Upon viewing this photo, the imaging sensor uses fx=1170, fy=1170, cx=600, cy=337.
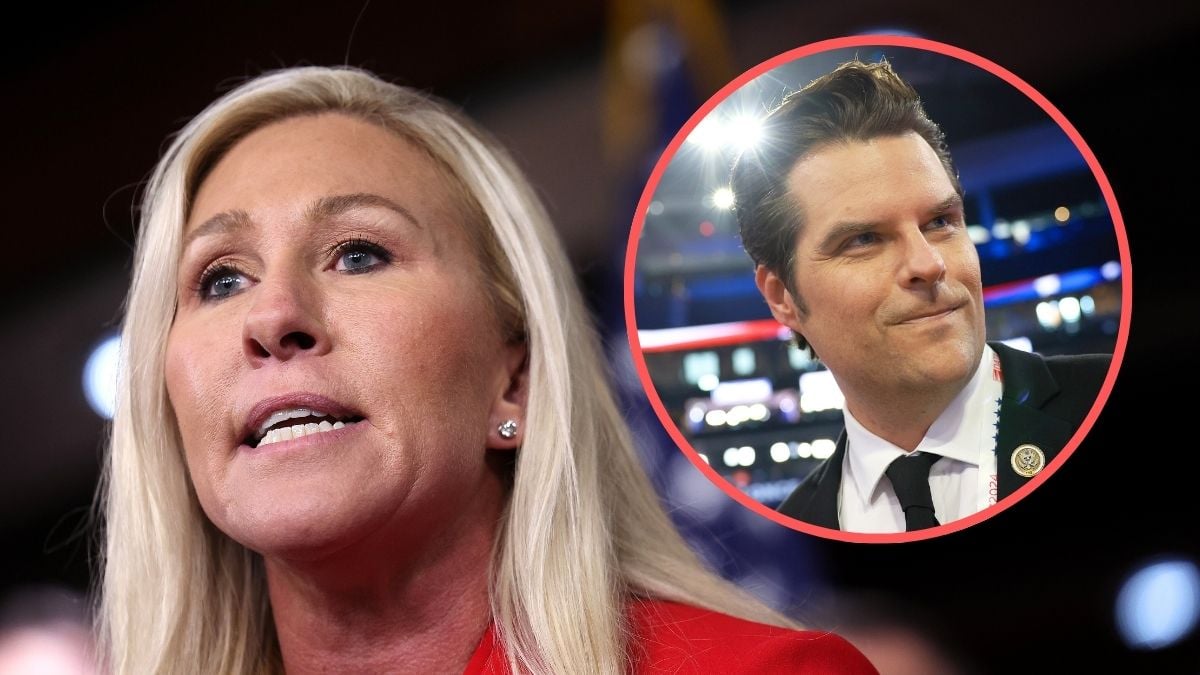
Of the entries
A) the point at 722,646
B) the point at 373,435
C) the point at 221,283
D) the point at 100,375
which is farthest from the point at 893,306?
the point at 100,375

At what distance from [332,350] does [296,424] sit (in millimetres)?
108

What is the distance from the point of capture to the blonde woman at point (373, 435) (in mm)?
1519

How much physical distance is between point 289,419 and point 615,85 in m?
0.91

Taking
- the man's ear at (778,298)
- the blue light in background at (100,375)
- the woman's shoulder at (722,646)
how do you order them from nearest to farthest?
the man's ear at (778,298) → the woman's shoulder at (722,646) → the blue light in background at (100,375)

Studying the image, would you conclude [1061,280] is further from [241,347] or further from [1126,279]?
[241,347]

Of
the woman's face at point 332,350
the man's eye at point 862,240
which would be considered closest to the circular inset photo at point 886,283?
the man's eye at point 862,240

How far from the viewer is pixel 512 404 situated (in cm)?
173

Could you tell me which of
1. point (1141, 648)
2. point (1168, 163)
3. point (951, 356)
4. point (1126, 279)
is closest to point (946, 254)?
point (951, 356)

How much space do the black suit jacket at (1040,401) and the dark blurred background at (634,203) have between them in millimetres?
288

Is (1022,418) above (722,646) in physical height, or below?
above

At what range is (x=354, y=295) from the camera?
157 cm

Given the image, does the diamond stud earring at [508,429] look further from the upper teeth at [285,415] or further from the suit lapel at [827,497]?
the suit lapel at [827,497]

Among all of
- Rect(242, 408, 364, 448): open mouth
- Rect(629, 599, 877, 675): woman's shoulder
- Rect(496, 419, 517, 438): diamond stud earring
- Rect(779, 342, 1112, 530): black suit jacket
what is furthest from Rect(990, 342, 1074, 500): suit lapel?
Rect(242, 408, 364, 448): open mouth

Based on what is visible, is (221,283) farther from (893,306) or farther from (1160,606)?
(1160,606)
